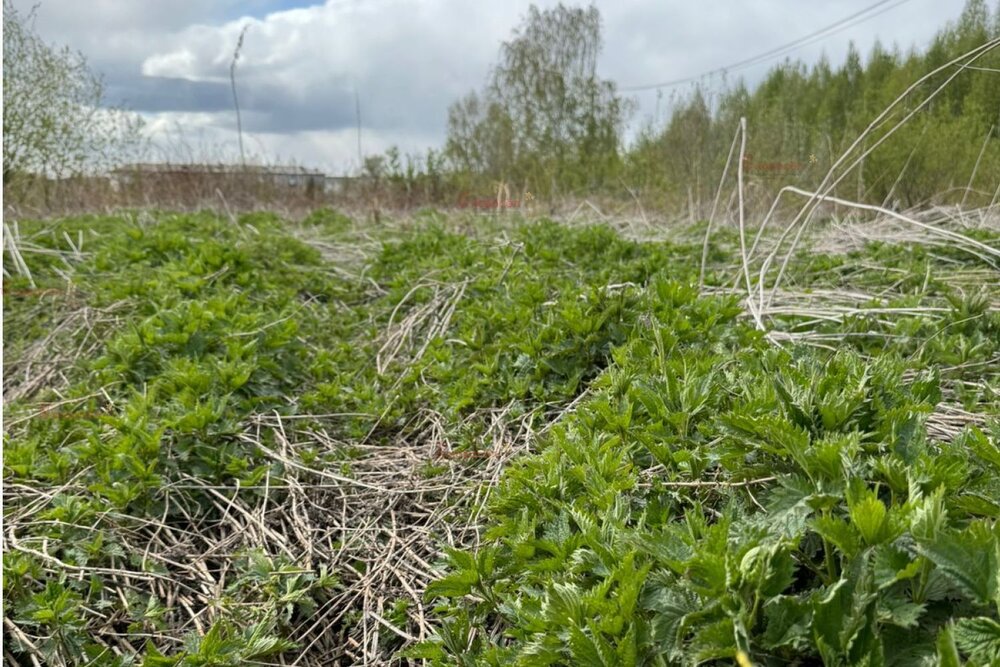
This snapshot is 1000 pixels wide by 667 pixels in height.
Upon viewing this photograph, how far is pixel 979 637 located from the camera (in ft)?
2.98

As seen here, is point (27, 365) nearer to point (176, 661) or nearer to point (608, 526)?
point (176, 661)

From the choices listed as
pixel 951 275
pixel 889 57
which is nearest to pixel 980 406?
pixel 951 275

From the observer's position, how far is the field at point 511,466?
1.11 metres

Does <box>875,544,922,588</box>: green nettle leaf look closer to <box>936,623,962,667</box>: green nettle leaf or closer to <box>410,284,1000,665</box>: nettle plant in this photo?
<box>410,284,1000,665</box>: nettle plant

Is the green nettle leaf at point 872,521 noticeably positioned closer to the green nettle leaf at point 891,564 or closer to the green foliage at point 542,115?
the green nettle leaf at point 891,564

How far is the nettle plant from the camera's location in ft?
3.31

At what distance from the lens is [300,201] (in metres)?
13.1

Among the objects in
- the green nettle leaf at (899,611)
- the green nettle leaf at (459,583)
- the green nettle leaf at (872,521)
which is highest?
the green nettle leaf at (872,521)

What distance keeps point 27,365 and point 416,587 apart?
2.77 metres

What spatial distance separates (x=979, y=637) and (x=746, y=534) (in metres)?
0.33

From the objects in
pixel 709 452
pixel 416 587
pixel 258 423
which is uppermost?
pixel 709 452

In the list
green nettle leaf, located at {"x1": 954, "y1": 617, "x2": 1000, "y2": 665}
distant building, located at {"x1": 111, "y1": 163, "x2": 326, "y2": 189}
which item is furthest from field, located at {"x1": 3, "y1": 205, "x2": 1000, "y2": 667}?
distant building, located at {"x1": 111, "y1": 163, "x2": 326, "y2": 189}

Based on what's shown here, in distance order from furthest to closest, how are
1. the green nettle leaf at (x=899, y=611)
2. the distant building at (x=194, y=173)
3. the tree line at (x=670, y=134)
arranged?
the distant building at (x=194, y=173) < the tree line at (x=670, y=134) < the green nettle leaf at (x=899, y=611)

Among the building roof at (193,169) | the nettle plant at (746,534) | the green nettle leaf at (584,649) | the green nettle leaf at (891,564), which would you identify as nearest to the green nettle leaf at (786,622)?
the nettle plant at (746,534)
